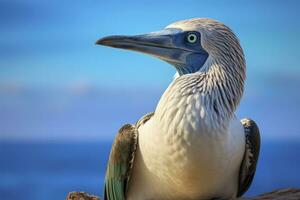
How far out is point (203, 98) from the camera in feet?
10.6

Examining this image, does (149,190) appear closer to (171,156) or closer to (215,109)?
(171,156)

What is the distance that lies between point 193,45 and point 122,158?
2.79ft

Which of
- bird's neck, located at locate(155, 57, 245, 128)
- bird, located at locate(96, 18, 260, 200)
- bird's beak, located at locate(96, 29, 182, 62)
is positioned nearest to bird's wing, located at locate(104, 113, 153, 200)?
bird, located at locate(96, 18, 260, 200)

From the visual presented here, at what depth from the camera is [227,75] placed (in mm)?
3361

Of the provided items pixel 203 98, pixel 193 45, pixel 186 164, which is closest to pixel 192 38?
pixel 193 45

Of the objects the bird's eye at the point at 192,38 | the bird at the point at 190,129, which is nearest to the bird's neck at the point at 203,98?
the bird at the point at 190,129

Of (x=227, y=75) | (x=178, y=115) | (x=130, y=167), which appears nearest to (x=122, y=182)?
(x=130, y=167)

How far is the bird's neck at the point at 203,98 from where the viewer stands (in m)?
3.18

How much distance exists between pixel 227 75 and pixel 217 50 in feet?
0.54

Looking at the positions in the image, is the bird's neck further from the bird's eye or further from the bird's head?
the bird's eye

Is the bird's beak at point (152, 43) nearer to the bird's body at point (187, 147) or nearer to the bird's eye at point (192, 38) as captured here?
the bird's eye at point (192, 38)

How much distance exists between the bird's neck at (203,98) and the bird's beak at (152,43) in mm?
190

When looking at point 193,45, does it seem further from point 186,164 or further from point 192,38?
point 186,164

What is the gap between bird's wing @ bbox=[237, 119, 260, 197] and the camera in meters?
3.71
